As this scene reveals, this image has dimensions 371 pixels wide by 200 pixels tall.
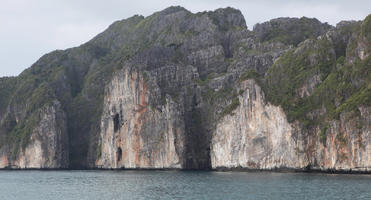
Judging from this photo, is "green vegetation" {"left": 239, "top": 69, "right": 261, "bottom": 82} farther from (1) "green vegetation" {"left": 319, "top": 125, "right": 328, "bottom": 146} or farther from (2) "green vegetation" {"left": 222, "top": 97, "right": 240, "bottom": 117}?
(1) "green vegetation" {"left": 319, "top": 125, "right": 328, "bottom": 146}

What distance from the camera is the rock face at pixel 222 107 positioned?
103m

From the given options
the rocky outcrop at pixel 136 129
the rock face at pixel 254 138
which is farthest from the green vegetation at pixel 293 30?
the rocky outcrop at pixel 136 129

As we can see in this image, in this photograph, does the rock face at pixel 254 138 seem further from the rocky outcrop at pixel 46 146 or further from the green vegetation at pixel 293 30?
the rocky outcrop at pixel 46 146

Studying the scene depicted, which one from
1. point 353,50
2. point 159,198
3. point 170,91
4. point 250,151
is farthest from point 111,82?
point 159,198

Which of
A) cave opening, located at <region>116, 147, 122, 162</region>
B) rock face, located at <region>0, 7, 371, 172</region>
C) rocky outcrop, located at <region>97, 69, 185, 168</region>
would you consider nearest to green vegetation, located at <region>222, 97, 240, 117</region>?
rock face, located at <region>0, 7, 371, 172</region>

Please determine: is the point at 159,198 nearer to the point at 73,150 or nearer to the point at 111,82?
the point at 111,82

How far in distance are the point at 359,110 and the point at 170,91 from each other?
70402mm

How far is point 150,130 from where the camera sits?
152125 mm

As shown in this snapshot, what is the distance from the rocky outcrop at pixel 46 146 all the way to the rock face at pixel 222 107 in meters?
0.35

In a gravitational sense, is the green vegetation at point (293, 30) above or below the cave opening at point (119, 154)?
above

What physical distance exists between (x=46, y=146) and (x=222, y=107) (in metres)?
74.0

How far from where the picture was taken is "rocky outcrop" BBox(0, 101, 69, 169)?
598 feet

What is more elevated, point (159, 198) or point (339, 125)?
point (339, 125)

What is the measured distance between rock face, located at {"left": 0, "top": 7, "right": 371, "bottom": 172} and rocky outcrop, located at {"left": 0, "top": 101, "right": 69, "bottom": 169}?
0.35m
